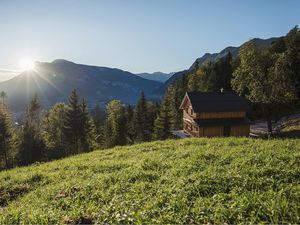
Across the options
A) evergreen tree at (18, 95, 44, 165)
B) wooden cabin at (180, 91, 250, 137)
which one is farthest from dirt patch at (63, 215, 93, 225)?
evergreen tree at (18, 95, 44, 165)

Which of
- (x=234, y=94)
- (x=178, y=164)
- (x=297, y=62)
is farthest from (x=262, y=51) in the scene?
(x=178, y=164)

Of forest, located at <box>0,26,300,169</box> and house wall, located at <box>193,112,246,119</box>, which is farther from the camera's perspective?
house wall, located at <box>193,112,246,119</box>

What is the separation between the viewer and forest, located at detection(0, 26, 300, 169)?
41906 mm

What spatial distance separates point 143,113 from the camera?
7094 cm

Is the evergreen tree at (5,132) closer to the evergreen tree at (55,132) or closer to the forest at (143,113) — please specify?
the forest at (143,113)

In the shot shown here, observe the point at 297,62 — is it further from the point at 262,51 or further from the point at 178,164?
the point at 178,164

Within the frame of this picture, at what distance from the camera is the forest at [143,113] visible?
137 ft

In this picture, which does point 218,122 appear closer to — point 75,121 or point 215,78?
point 75,121

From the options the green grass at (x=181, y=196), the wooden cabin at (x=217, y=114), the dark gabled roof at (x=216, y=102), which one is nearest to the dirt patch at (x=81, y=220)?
the green grass at (x=181, y=196)

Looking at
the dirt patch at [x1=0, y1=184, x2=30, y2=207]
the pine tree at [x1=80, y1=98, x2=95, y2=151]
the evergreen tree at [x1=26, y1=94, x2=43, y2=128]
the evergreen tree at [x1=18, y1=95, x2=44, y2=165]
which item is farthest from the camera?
the evergreen tree at [x1=26, y1=94, x2=43, y2=128]

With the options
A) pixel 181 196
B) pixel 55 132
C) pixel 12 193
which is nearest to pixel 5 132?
pixel 55 132

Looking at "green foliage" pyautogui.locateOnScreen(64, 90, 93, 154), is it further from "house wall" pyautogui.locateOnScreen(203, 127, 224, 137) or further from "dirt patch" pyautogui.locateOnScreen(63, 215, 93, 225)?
"dirt patch" pyautogui.locateOnScreen(63, 215, 93, 225)

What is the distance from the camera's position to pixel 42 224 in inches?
318

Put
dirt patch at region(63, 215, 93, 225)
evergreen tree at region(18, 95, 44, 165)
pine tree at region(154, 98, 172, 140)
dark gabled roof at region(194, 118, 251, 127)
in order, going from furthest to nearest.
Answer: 1. pine tree at region(154, 98, 172, 140)
2. dark gabled roof at region(194, 118, 251, 127)
3. evergreen tree at region(18, 95, 44, 165)
4. dirt patch at region(63, 215, 93, 225)
